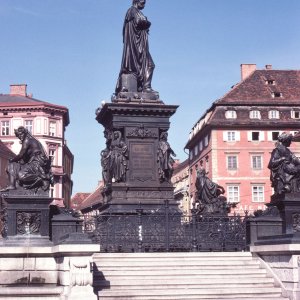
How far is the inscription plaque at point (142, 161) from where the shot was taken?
21.1 m

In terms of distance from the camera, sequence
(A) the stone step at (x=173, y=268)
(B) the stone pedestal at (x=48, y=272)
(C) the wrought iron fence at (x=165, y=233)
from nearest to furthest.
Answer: (B) the stone pedestal at (x=48, y=272) → (A) the stone step at (x=173, y=268) → (C) the wrought iron fence at (x=165, y=233)

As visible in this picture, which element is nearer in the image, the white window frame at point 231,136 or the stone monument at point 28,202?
the stone monument at point 28,202

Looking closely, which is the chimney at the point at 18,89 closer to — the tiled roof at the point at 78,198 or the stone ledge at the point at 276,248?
the tiled roof at the point at 78,198

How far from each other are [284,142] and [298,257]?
3.75 meters

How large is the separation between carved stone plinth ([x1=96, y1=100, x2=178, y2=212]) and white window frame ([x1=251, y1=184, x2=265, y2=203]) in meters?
46.0

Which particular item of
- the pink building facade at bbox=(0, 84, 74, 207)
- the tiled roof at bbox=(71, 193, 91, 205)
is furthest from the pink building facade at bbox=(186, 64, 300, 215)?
the tiled roof at bbox=(71, 193, 91, 205)

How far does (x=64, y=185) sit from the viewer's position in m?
82.4

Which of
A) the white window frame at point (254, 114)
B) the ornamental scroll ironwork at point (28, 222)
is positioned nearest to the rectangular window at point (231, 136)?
the white window frame at point (254, 114)

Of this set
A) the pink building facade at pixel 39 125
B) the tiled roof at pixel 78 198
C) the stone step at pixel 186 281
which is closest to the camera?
the stone step at pixel 186 281

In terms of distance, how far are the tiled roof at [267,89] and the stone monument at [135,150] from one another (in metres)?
45.3

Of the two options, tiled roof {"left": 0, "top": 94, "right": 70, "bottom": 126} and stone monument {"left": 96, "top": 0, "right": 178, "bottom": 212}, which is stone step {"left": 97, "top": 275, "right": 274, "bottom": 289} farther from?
tiled roof {"left": 0, "top": 94, "right": 70, "bottom": 126}

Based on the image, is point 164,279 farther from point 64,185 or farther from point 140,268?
point 64,185

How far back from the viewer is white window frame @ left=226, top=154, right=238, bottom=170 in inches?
2645

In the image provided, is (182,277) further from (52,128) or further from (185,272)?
(52,128)
